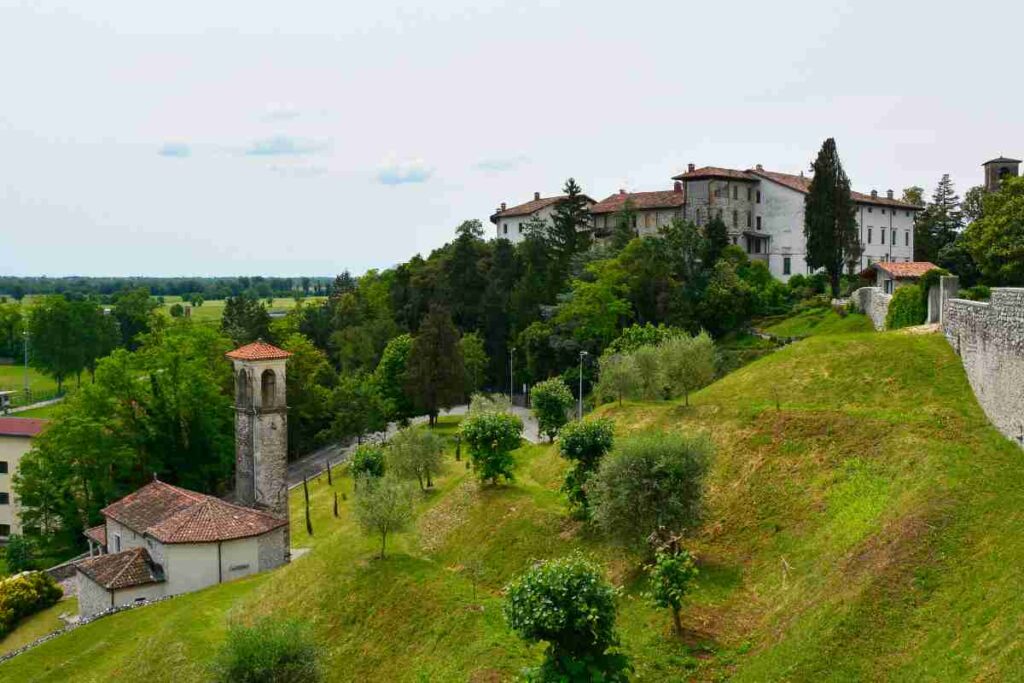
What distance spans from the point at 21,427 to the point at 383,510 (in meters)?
49.9

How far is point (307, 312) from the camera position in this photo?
389 feet

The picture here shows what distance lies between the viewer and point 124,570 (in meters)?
42.8

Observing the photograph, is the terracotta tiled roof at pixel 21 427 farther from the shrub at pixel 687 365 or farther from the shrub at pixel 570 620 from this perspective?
the shrub at pixel 570 620

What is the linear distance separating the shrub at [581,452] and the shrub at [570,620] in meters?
11.0

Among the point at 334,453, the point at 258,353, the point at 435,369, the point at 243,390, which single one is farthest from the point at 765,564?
the point at 334,453

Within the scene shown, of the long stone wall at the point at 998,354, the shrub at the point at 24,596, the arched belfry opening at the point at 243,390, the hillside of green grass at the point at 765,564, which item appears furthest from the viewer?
the arched belfry opening at the point at 243,390

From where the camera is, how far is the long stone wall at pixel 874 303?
53.0 metres

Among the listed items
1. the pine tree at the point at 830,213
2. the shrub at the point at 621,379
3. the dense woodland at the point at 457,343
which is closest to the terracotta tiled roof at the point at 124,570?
the dense woodland at the point at 457,343

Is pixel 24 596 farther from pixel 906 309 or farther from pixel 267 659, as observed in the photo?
pixel 906 309

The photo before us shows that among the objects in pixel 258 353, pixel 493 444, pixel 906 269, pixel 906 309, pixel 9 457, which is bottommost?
pixel 9 457

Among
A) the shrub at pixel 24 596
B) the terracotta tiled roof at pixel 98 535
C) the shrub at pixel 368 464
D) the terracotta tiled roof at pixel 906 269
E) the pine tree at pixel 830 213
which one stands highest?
the pine tree at pixel 830 213

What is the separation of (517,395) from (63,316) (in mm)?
61678

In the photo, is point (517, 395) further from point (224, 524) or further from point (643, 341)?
point (224, 524)

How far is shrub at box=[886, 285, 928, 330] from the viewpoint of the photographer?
45781 millimetres
